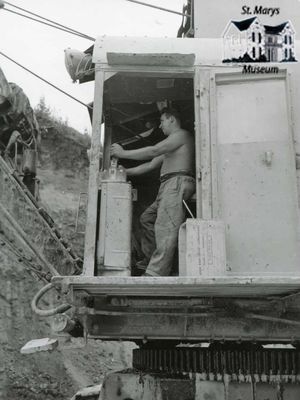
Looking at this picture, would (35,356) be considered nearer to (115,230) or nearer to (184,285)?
(115,230)

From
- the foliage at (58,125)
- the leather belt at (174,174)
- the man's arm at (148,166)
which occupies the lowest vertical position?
the leather belt at (174,174)

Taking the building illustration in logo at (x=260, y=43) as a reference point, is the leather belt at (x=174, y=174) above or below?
below

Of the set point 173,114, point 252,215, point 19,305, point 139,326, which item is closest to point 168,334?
point 139,326

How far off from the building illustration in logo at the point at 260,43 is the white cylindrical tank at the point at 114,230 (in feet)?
5.09

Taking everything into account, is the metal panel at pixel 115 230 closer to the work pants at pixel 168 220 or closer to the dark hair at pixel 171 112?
the work pants at pixel 168 220

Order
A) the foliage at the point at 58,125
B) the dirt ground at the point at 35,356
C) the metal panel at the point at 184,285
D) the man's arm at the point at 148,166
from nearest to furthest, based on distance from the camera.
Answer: the metal panel at the point at 184,285, the man's arm at the point at 148,166, the dirt ground at the point at 35,356, the foliage at the point at 58,125

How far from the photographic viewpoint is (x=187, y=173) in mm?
5758

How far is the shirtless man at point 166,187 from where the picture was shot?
18.0 feet

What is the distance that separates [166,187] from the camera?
5715mm

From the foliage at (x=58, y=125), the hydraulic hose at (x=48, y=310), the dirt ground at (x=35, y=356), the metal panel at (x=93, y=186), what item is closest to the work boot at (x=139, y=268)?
the hydraulic hose at (x=48, y=310)

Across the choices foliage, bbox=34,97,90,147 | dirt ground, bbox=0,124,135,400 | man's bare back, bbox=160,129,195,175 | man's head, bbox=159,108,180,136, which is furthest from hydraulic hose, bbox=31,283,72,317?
foliage, bbox=34,97,90,147

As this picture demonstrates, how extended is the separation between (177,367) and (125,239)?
1196 millimetres

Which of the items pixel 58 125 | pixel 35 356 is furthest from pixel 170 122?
pixel 58 125

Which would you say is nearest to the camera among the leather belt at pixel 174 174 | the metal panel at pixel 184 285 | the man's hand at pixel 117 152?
the metal panel at pixel 184 285
